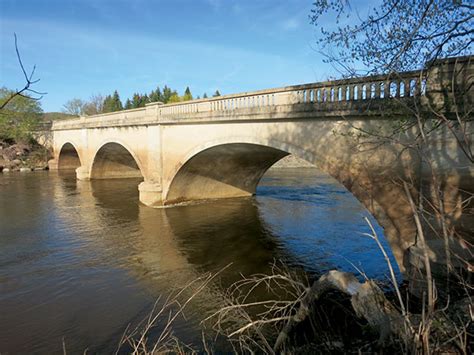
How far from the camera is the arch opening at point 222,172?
1476 cm

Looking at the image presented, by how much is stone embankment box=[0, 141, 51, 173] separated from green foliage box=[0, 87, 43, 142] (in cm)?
99

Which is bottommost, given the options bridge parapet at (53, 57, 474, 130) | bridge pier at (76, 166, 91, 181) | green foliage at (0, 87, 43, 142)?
bridge pier at (76, 166, 91, 181)

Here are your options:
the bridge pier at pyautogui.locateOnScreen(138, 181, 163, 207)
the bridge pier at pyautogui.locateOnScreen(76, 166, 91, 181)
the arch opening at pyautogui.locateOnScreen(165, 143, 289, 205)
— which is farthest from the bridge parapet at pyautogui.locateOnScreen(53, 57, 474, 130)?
the bridge pier at pyautogui.locateOnScreen(76, 166, 91, 181)

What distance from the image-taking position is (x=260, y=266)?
33.0 feet

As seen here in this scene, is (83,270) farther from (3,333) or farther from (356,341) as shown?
(356,341)

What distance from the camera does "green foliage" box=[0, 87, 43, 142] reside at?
36219 mm

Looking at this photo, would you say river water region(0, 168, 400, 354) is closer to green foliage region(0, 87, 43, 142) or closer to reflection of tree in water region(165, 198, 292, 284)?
reflection of tree in water region(165, 198, 292, 284)

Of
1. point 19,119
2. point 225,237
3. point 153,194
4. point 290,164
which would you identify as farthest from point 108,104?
point 225,237

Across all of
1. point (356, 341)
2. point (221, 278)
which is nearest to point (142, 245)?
point (221, 278)

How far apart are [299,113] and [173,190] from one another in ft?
30.5

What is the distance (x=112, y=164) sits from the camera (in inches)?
1093

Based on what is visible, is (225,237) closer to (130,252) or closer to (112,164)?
(130,252)

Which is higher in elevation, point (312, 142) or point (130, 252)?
point (312, 142)

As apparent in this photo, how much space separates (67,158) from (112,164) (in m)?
10.9
